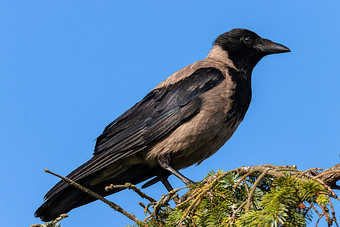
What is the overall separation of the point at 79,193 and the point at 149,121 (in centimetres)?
102

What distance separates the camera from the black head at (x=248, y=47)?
18.6ft

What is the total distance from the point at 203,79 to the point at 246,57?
38.2 inches

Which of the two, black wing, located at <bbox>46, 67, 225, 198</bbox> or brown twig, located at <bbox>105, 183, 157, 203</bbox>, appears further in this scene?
black wing, located at <bbox>46, 67, 225, 198</bbox>

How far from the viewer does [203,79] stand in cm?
496

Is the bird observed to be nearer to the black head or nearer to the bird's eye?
the black head

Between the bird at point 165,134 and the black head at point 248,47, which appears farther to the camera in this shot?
the black head at point 248,47

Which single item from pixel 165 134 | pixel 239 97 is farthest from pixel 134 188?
pixel 239 97

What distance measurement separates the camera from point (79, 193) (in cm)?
468

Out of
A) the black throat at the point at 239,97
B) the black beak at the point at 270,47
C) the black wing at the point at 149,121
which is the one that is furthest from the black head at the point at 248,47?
the black wing at the point at 149,121

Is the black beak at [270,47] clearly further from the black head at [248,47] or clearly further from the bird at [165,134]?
the bird at [165,134]

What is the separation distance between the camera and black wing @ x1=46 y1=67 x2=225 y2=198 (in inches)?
184

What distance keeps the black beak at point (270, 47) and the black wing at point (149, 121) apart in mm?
948

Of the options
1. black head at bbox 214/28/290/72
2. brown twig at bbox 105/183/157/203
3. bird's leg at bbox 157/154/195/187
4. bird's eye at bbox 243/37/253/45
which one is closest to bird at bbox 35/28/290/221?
bird's leg at bbox 157/154/195/187

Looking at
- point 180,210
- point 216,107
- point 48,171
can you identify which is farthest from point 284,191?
point 216,107
